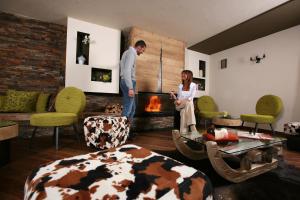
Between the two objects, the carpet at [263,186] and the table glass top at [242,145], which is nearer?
the carpet at [263,186]

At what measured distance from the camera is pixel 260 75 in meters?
5.11

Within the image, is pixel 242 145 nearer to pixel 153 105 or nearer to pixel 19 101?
pixel 153 105

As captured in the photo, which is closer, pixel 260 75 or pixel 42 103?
pixel 42 103

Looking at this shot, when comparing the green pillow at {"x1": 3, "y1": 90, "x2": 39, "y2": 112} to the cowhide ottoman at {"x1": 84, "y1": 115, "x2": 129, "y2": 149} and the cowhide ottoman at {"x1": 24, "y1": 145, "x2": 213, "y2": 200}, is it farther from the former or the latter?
the cowhide ottoman at {"x1": 24, "y1": 145, "x2": 213, "y2": 200}

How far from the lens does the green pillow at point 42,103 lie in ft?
11.1

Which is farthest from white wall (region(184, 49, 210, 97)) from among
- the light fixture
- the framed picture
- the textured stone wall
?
the textured stone wall

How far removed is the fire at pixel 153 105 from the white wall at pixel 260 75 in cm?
247

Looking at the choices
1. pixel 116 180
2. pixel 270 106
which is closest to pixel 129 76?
pixel 116 180

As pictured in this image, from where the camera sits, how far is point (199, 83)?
6.23m

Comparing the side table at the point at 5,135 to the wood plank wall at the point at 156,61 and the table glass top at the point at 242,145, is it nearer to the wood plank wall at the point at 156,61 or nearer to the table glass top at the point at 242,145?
the table glass top at the point at 242,145

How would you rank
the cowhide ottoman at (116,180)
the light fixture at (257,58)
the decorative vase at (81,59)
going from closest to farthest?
1. the cowhide ottoman at (116,180)
2. the decorative vase at (81,59)
3. the light fixture at (257,58)

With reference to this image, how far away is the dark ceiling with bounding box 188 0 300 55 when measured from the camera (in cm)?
380

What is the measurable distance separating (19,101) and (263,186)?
374 cm

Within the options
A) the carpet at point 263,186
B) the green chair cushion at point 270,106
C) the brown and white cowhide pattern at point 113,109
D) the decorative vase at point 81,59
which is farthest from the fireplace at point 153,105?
the carpet at point 263,186
